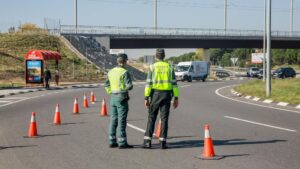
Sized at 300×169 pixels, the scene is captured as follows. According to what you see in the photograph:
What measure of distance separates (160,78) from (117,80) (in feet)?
2.84

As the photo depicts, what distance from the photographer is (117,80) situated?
10.9 m

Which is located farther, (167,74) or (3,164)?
(167,74)

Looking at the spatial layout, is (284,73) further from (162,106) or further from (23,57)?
(162,106)

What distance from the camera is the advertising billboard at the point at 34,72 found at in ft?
141

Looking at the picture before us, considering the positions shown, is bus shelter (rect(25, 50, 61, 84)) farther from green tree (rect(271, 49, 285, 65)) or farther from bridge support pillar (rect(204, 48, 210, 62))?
green tree (rect(271, 49, 285, 65))

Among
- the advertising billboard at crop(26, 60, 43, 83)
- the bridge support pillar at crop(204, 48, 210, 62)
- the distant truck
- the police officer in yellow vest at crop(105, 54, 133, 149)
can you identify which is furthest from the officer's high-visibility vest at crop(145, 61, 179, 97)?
the bridge support pillar at crop(204, 48, 210, 62)

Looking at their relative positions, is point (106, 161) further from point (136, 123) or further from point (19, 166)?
point (136, 123)

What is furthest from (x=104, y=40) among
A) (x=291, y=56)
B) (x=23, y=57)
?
(x=291, y=56)

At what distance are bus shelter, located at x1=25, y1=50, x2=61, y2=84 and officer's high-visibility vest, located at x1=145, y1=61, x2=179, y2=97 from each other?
108 ft

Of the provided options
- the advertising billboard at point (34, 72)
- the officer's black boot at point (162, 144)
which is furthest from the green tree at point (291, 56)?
the officer's black boot at point (162, 144)

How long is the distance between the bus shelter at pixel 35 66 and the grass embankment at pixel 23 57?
5.32 m

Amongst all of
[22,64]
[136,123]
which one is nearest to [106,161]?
[136,123]

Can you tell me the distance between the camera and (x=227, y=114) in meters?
19.0

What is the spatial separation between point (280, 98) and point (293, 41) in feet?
202
